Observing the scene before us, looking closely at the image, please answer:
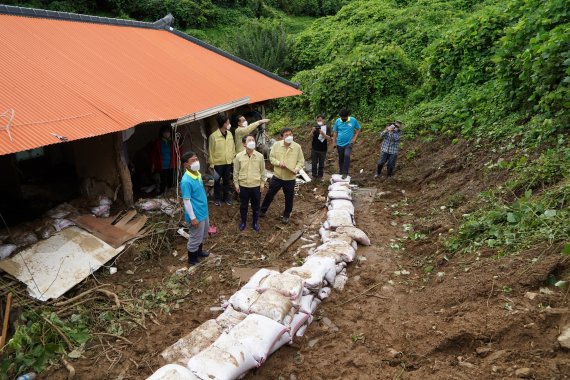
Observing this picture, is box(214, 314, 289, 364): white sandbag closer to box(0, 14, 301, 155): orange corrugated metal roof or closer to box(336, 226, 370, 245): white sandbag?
box(336, 226, 370, 245): white sandbag

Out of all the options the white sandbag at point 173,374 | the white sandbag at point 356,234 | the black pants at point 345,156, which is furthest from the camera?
the black pants at point 345,156

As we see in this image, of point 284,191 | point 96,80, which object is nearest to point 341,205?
point 284,191

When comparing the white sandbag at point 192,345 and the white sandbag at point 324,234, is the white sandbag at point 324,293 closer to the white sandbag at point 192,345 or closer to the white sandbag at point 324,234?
the white sandbag at point 324,234

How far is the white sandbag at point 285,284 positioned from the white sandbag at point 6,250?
3.40m

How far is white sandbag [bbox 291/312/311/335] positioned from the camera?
4.21 meters

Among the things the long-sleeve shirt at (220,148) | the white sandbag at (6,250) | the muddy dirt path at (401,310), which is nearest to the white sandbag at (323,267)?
the muddy dirt path at (401,310)

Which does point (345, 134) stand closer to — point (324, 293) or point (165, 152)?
point (165, 152)

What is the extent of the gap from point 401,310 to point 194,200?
2.95m

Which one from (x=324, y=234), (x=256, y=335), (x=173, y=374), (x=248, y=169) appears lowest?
(x=324, y=234)

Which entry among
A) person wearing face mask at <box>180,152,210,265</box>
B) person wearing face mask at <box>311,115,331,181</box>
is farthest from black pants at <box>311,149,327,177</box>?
person wearing face mask at <box>180,152,210,265</box>

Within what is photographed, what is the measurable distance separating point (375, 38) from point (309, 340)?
46.2 ft

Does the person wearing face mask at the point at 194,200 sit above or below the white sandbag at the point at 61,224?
above

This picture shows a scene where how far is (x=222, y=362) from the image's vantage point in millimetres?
3443

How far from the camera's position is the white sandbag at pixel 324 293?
4848mm
